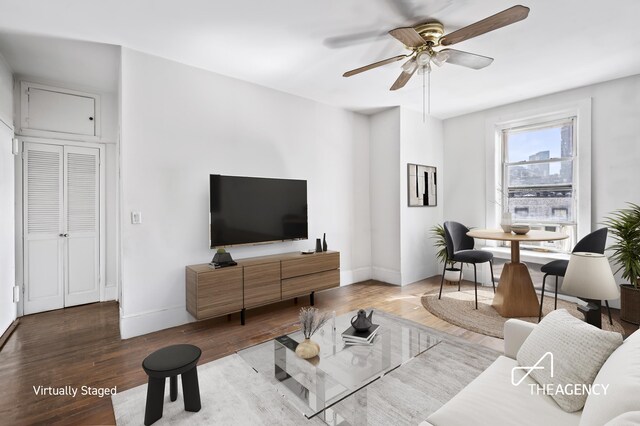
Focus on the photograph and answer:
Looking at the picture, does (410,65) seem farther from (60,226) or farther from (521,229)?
(60,226)

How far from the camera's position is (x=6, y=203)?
315cm

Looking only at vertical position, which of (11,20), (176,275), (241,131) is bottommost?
(176,275)

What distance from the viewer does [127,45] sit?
9.68 feet

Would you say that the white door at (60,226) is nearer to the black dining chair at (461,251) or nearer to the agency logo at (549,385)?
the black dining chair at (461,251)

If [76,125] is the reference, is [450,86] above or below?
above

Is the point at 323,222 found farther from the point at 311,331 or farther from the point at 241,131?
the point at 311,331

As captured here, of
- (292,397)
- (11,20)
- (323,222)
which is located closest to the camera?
(292,397)

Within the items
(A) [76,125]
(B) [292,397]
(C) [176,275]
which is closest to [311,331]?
(B) [292,397]

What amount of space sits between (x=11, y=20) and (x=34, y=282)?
9.08 ft

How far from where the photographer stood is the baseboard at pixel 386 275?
4852 millimetres

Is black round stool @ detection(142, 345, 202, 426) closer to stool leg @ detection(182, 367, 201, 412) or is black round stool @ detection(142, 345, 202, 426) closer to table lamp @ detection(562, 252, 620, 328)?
stool leg @ detection(182, 367, 201, 412)

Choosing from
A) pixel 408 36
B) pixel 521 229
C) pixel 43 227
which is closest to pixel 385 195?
pixel 521 229

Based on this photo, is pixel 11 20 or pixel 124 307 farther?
pixel 124 307

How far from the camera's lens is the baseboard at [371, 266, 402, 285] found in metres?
4.85
